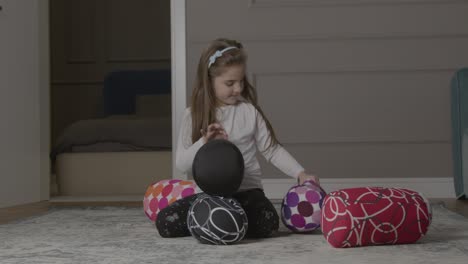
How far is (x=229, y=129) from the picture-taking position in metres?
2.30

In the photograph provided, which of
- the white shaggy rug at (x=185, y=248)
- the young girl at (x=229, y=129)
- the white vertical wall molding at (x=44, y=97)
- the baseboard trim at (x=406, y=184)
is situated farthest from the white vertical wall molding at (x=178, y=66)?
the young girl at (x=229, y=129)

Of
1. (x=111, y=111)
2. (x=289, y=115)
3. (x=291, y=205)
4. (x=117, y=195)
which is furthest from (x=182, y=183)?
(x=111, y=111)

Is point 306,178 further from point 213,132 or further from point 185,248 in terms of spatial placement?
point 185,248

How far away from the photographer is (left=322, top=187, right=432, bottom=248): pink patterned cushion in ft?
6.08

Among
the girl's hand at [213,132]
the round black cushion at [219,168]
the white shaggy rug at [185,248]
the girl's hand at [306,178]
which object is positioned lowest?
the white shaggy rug at [185,248]

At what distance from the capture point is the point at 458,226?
2.35 metres

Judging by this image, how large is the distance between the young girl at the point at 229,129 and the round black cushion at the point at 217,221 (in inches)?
6.7

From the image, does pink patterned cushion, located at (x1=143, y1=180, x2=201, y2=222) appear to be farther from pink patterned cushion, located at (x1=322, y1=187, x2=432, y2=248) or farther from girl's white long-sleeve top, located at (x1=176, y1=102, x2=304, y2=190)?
pink patterned cushion, located at (x1=322, y1=187, x2=432, y2=248)

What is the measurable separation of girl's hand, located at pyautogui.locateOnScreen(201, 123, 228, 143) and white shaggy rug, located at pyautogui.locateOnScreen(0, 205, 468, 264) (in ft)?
0.99

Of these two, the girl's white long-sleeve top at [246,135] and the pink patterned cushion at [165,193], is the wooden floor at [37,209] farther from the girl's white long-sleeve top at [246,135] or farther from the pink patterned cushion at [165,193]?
the girl's white long-sleeve top at [246,135]

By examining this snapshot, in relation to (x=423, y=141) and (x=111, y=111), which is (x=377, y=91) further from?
(x=111, y=111)

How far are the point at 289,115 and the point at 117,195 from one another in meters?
1.25

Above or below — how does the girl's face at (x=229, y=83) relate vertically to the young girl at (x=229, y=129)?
above

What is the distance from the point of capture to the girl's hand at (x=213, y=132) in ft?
6.97
